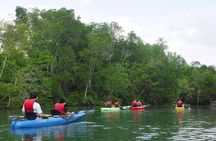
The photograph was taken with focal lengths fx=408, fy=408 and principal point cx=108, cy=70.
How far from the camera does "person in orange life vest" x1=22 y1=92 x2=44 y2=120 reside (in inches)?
829

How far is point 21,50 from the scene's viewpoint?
51812 millimetres

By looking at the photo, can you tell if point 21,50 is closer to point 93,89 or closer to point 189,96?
point 93,89

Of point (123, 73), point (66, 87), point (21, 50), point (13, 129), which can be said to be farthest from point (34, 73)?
point (13, 129)

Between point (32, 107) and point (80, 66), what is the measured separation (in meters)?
45.5

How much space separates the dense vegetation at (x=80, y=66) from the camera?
50044 mm

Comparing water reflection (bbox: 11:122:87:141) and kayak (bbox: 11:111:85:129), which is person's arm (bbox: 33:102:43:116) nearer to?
kayak (bbox: 11:111:85:129)

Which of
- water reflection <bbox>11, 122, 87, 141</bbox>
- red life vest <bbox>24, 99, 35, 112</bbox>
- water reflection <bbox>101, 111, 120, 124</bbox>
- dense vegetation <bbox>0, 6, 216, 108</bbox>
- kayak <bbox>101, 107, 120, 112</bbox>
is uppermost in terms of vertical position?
dense vegetation <bbox>0, 6, 216, 108</bbox>

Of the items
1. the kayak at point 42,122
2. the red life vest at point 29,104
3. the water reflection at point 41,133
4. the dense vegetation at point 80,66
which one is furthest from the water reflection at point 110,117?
the dense vegetation at point 80,66

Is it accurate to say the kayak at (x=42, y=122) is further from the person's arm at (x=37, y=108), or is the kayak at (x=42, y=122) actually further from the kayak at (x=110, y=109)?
the kayak at (x=110, y=109)

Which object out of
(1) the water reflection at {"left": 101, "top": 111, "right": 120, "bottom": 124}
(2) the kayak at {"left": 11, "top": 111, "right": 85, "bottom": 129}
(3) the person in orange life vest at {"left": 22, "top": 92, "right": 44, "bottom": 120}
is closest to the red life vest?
(3) the person in orange life vest at {"left": 22, "top": 92, "right": 44, "bottom": 120}

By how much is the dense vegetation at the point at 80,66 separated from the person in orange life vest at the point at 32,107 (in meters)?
26.3

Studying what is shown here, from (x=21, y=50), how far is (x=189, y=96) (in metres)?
41.0

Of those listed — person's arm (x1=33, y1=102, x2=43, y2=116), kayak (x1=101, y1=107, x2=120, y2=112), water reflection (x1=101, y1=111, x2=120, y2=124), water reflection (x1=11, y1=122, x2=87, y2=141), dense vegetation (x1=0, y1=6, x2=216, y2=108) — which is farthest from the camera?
dense vegetation (x1=0, y1=6, x2=216, y2=108)

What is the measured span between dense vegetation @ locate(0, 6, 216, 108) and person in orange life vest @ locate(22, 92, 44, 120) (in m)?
26.3
